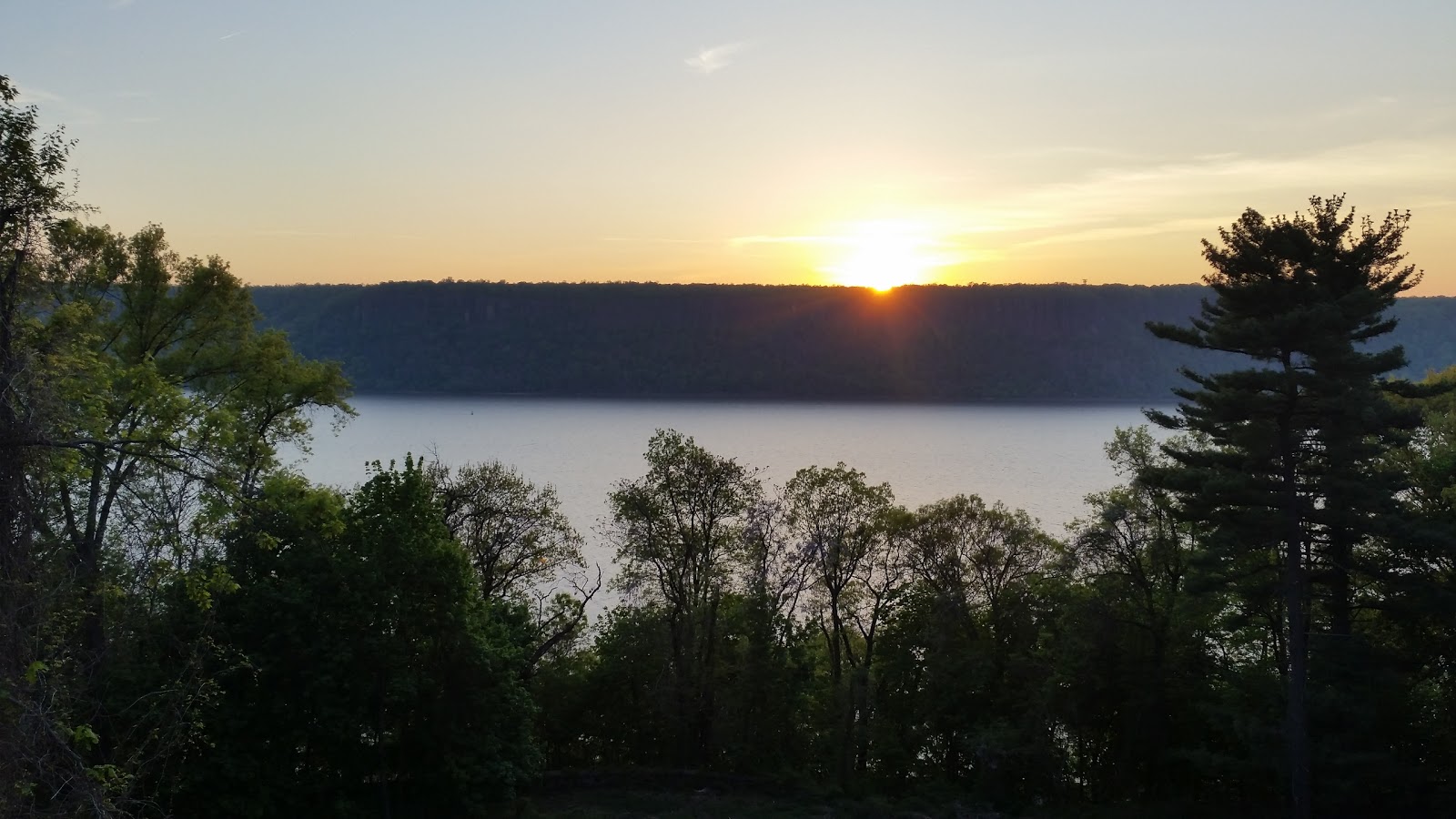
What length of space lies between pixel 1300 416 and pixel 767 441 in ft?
249

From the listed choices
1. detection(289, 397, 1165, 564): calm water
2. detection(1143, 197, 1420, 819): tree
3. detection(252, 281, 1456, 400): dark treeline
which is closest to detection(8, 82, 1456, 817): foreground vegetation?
detection(1143, 197, 1420, 819): tree

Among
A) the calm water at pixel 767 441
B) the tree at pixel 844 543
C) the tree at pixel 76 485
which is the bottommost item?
the calm water at pixel 767 441

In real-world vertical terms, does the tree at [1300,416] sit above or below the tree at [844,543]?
above

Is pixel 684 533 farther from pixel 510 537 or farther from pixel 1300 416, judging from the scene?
pixel 1300 416

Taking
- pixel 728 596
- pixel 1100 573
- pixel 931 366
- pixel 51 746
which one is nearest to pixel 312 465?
pixel 728 596

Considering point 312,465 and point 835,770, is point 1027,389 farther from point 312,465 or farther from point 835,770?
point 835,770

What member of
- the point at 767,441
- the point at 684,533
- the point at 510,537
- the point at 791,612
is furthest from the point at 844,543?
the point at 767,441

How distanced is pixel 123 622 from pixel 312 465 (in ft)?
222

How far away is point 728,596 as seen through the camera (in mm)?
28297

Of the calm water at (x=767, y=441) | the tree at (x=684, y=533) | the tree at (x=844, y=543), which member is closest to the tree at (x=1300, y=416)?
the tree at (x=844, y=543)

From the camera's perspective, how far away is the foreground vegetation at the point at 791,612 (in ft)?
58.3

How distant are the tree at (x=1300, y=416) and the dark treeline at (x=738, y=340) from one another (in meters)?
137

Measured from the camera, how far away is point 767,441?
3794 inches

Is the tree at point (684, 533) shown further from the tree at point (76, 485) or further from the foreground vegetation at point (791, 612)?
the tree at point (76, 485)
